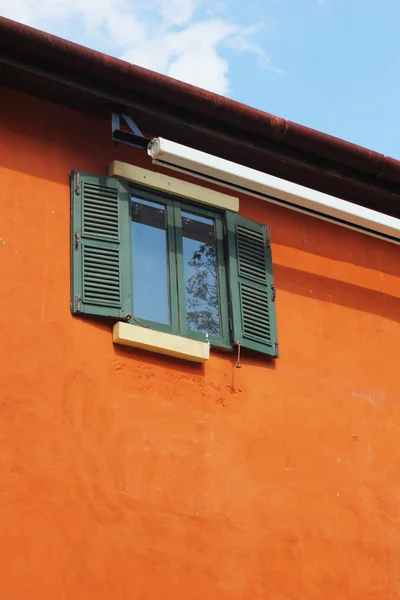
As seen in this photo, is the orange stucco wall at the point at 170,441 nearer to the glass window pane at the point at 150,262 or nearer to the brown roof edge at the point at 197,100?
the glass window pane at the point at 150,262

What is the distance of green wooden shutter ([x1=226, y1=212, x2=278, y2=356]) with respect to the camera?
7.97 metres

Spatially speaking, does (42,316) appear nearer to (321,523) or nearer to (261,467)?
(261,467)

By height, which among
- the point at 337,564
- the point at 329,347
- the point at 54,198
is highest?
the point at 54,198

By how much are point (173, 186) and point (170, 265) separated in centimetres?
63

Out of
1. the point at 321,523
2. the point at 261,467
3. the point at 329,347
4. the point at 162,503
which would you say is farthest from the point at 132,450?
the point at 329,347

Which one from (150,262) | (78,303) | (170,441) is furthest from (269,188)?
(170,441)

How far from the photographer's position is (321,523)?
25.2 feet

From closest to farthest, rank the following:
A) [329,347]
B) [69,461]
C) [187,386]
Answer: [69,461]
[187,386]
[329,347]

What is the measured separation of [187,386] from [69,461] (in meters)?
1.12

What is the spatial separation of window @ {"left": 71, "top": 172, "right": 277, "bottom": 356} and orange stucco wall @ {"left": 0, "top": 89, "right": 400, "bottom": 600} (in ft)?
0.46

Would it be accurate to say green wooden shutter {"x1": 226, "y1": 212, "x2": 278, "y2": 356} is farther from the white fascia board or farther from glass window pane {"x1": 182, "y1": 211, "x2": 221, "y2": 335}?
the white fascia board

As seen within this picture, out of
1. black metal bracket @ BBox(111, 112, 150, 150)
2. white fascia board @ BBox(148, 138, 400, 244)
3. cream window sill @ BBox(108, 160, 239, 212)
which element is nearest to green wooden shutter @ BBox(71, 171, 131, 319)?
cream window sill @ BBox(108, 160, 239, 212)

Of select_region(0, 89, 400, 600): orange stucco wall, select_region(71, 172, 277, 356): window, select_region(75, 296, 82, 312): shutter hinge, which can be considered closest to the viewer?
select_region(0, 89, 400, 600): orange stucco wall

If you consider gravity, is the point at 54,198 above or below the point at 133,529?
above
